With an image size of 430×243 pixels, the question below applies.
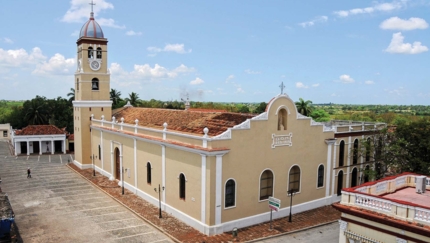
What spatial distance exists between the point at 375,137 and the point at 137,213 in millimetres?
18671

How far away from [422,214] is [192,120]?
15789mm

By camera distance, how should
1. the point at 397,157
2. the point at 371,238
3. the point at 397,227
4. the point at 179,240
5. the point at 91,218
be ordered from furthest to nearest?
1. the point at 397,157
2. the point at 91,218
3. the point at 179,240
4. the point at 371,238
5. the point at 397,227

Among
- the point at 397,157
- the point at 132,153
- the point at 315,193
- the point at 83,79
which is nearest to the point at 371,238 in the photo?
the point at 315,193

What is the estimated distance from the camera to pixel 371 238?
11.4 metres

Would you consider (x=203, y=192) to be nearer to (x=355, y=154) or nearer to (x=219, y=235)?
(x=219, y=235)

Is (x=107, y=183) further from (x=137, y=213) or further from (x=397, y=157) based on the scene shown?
(x=397, y=157)

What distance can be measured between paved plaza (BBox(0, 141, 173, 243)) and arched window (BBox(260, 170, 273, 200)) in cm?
617

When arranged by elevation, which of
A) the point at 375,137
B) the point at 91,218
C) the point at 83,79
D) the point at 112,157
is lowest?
the point at 91,218

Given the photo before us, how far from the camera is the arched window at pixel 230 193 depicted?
18.8 meters

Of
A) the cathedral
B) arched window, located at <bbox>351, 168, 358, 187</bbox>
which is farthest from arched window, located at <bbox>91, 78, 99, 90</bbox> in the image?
arched window, located at <bbox>351, 168, 358, 187</bbox>

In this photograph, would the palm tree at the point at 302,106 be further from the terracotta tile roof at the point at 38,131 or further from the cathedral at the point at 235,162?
the terracotta tile roof at the point at 38,131

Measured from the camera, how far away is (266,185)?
67.6 ft

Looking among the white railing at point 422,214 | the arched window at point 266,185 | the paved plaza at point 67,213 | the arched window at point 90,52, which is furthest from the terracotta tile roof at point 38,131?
the white railing at point 422,214

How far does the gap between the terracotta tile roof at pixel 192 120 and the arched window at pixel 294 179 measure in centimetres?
438
